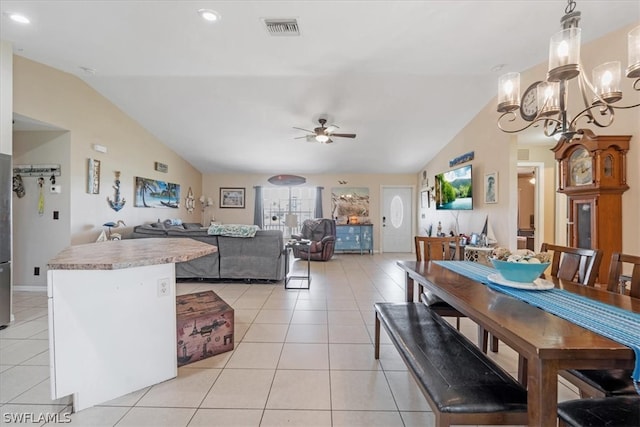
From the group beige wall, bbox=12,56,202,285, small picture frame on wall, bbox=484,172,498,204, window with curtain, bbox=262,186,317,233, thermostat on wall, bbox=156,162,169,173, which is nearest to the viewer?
beige wall, bbox=12,56,202,285

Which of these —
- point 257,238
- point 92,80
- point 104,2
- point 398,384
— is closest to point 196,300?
point 398,384

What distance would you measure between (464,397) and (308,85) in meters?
4.18

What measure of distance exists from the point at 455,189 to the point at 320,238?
3120 mm

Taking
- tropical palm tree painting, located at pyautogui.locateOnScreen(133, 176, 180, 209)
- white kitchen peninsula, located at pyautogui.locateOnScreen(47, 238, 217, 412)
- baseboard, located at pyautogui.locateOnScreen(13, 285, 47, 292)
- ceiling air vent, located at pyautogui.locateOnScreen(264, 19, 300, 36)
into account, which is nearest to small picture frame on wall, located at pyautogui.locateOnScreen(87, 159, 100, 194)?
tropical palm tree painting, located at pyautogui.locateOnScreen(133, 176, 180, 209)

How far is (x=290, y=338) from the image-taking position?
2.62 meters

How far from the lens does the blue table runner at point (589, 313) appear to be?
100 centimetres

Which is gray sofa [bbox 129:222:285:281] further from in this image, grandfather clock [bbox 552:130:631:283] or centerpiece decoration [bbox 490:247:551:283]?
grandfather clock [bbox 552:130:631:283]

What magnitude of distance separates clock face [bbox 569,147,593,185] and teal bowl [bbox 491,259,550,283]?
204cm

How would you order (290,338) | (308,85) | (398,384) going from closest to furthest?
(398,384)
(290,338)
(308,85)

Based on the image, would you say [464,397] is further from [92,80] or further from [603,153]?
[92,80]

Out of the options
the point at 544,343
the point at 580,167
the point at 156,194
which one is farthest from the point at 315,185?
the point at 544,343

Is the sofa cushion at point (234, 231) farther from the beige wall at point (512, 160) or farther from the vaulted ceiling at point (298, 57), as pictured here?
the beige wall at point (512, 160)

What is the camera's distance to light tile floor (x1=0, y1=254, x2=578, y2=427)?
5.34 feet

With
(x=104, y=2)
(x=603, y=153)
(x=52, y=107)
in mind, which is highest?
(x=104, y=2)
